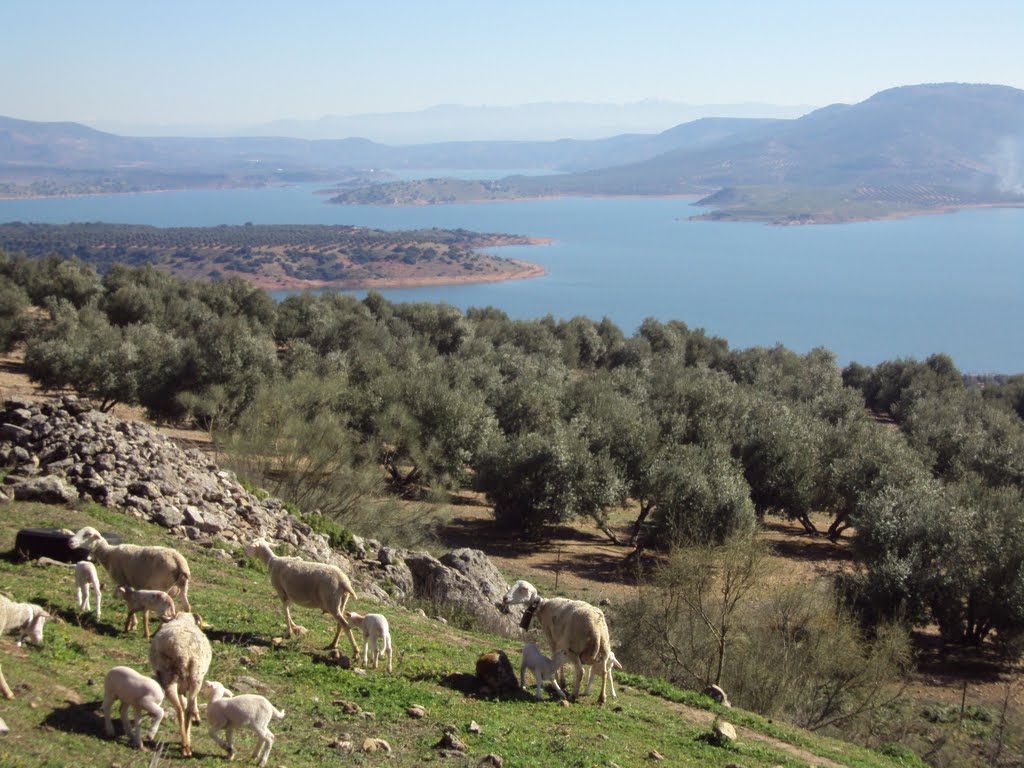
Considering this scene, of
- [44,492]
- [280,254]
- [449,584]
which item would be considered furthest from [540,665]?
[280,254]

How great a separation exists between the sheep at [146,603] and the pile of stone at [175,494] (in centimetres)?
571

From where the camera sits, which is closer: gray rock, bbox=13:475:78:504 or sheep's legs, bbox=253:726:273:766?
sheep's legs, bbox=253:726:273:766

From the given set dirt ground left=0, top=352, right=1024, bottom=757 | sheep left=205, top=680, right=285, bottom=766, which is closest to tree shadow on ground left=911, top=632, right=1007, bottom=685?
dirt ground left=0, top=352, right=1024, bottom=757

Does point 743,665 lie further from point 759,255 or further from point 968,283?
point 759,255

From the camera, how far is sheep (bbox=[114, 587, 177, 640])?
9.89 m

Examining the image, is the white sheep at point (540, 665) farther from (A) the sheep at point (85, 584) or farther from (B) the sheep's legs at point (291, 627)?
(A) the sheep at point (85, 584)

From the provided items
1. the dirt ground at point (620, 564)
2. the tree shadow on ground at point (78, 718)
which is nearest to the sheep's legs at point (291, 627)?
the tree shadow on ground at point (78, 718)

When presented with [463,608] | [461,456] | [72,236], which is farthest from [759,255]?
[463,608]

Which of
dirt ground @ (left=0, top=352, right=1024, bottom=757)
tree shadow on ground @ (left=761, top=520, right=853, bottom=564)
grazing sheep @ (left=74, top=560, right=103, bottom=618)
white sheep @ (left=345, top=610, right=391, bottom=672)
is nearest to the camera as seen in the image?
grazing sheep @ (left=74, top=560, right=103, bottom=618)

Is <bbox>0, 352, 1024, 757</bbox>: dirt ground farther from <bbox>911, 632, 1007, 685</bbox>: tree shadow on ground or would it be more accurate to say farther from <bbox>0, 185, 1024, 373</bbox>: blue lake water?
<bbox>0, 185, 1024, 373</bbox>: blue lake water

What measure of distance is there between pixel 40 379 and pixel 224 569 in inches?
1244

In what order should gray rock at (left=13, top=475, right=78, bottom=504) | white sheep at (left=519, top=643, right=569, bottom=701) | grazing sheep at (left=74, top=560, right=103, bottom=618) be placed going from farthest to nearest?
gray rock at (left=13, top=475, right=78, bottom=504) < white sheep at (left=519, top=643, right=569, bottom=701) < grazing sheep at (left=74, top=560, right=103, bottom=618)

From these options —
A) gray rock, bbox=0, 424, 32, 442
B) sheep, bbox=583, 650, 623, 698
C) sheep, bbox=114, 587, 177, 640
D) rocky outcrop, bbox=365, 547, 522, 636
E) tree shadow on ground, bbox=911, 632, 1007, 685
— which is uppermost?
gray rock, bbox=0, 424, 32, 442

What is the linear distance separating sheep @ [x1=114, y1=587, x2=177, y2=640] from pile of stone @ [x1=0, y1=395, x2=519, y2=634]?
5713mm
